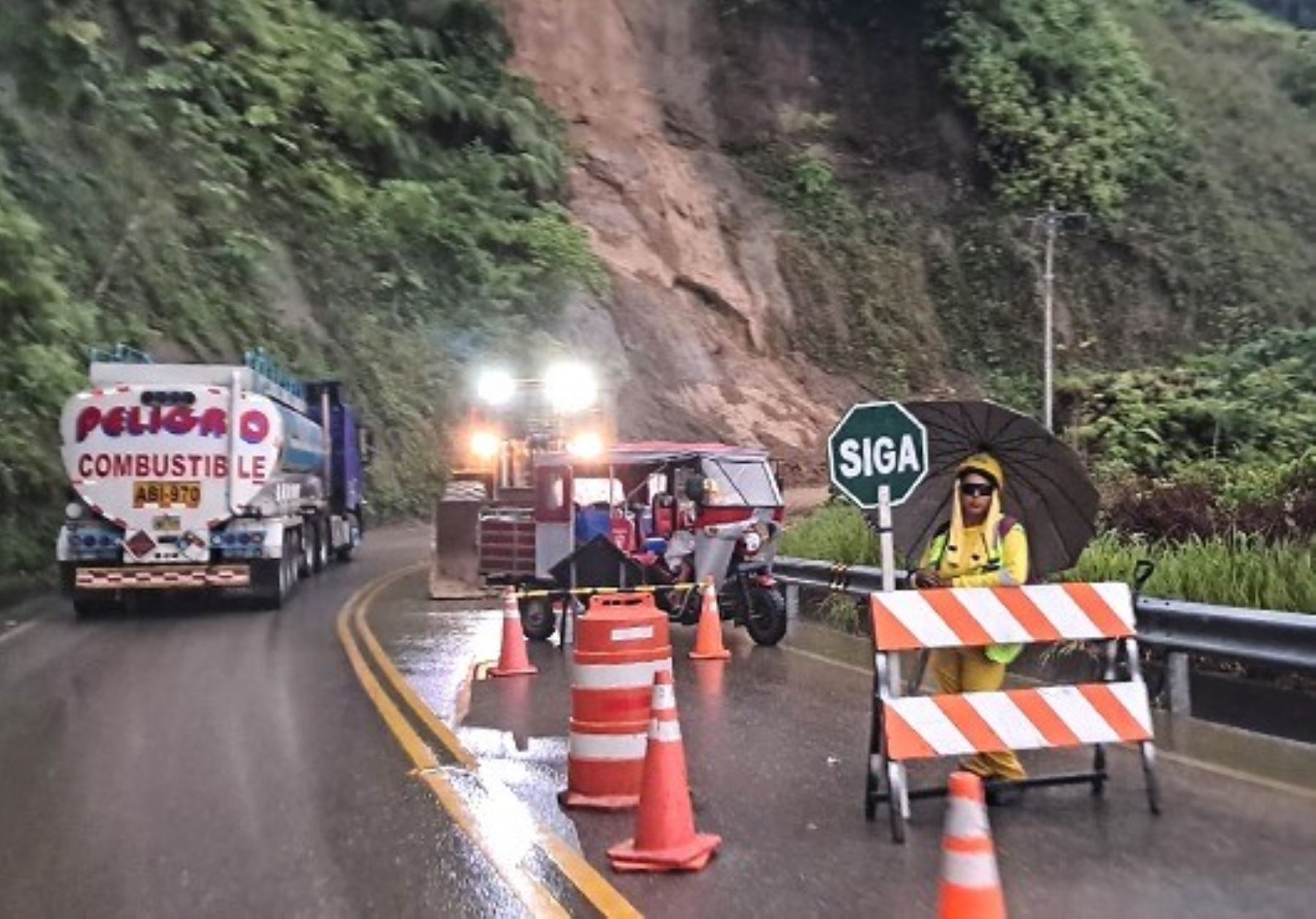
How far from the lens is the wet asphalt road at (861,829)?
5879 millimetres

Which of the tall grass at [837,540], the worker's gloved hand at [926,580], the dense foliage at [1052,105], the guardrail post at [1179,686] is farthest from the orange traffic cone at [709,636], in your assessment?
the dense foliage at [1052,105]

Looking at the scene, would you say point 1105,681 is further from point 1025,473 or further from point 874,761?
point 874,761

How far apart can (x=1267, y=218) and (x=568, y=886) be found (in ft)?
167

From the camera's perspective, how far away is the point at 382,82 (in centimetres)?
4084

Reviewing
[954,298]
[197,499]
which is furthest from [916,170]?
[197,499]

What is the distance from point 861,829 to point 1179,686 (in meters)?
3.91

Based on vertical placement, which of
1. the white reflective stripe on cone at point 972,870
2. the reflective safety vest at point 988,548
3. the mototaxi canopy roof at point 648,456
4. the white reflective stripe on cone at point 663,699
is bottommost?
the white reflective stripe on cone at point 972,870

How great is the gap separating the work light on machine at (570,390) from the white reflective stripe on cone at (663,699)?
1543 centimetres

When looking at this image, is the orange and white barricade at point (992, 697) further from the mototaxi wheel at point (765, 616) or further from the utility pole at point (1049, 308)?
the utility pole at point (1049, 308)

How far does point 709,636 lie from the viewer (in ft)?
44.2

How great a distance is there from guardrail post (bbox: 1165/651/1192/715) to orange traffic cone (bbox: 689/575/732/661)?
4.35 metres

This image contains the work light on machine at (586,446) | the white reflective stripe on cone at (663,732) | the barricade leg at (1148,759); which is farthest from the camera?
the work light on machine at (586,446)

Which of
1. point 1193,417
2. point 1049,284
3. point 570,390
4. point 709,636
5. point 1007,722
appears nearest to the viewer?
point 1007,722

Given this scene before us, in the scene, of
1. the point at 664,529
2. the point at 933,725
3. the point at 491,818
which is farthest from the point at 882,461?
the point at 664,529
